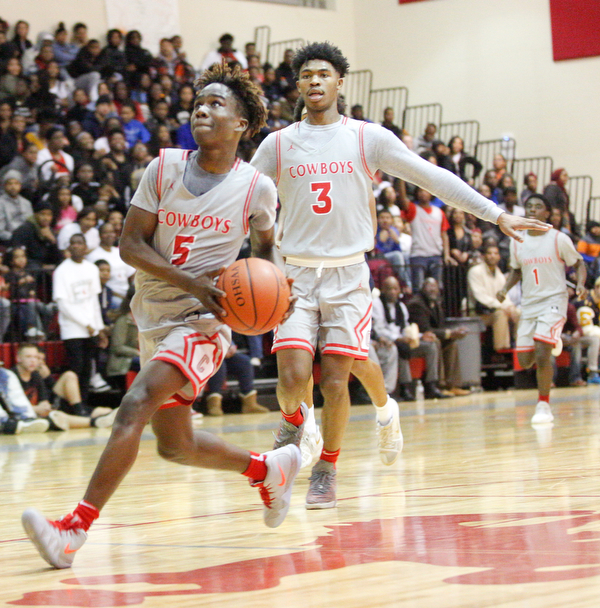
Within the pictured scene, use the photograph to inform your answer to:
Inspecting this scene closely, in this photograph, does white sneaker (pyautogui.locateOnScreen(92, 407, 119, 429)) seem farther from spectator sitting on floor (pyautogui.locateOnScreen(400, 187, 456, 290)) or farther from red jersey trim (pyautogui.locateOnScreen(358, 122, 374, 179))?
red jersey trim (pyautogui.locateOnScreen(358, 122, 374, 179))

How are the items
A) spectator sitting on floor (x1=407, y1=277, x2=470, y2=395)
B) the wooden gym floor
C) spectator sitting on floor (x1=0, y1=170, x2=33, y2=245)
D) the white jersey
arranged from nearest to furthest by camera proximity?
the wooden gym floor → the white jersey → spectator sitting on floor (x1=0, y1=170, x2=33, y2=245) → spectator sitting on floor (x1=407, y1=277, x2=470, y2=395)

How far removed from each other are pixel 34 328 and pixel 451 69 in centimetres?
1356

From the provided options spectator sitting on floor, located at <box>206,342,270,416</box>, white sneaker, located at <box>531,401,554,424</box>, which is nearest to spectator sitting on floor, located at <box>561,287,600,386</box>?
spectator sitting on floor, located at <box>206,342,270,416</box>

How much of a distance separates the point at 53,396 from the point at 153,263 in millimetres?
7211

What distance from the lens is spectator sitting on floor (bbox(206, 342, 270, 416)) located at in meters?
10.9

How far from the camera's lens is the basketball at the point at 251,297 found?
3441 millimetres

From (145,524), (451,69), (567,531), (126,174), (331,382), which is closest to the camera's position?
(567,531)

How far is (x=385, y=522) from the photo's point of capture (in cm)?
359

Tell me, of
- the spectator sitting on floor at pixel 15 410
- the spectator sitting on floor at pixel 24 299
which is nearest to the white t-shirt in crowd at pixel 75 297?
the spectator sitting on floor at pixel 24 299

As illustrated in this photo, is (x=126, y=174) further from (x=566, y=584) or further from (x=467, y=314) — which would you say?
(x=566, y=584)

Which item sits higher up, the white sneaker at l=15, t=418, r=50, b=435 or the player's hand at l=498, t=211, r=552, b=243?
the player's hand at l=498, t=211, r=552, b=243

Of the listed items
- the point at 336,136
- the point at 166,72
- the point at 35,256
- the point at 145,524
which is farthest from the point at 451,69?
the point at 145,524

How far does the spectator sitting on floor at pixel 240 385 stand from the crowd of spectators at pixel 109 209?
4 centimetres

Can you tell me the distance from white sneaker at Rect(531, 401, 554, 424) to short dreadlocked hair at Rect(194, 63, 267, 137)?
5.03 metres
